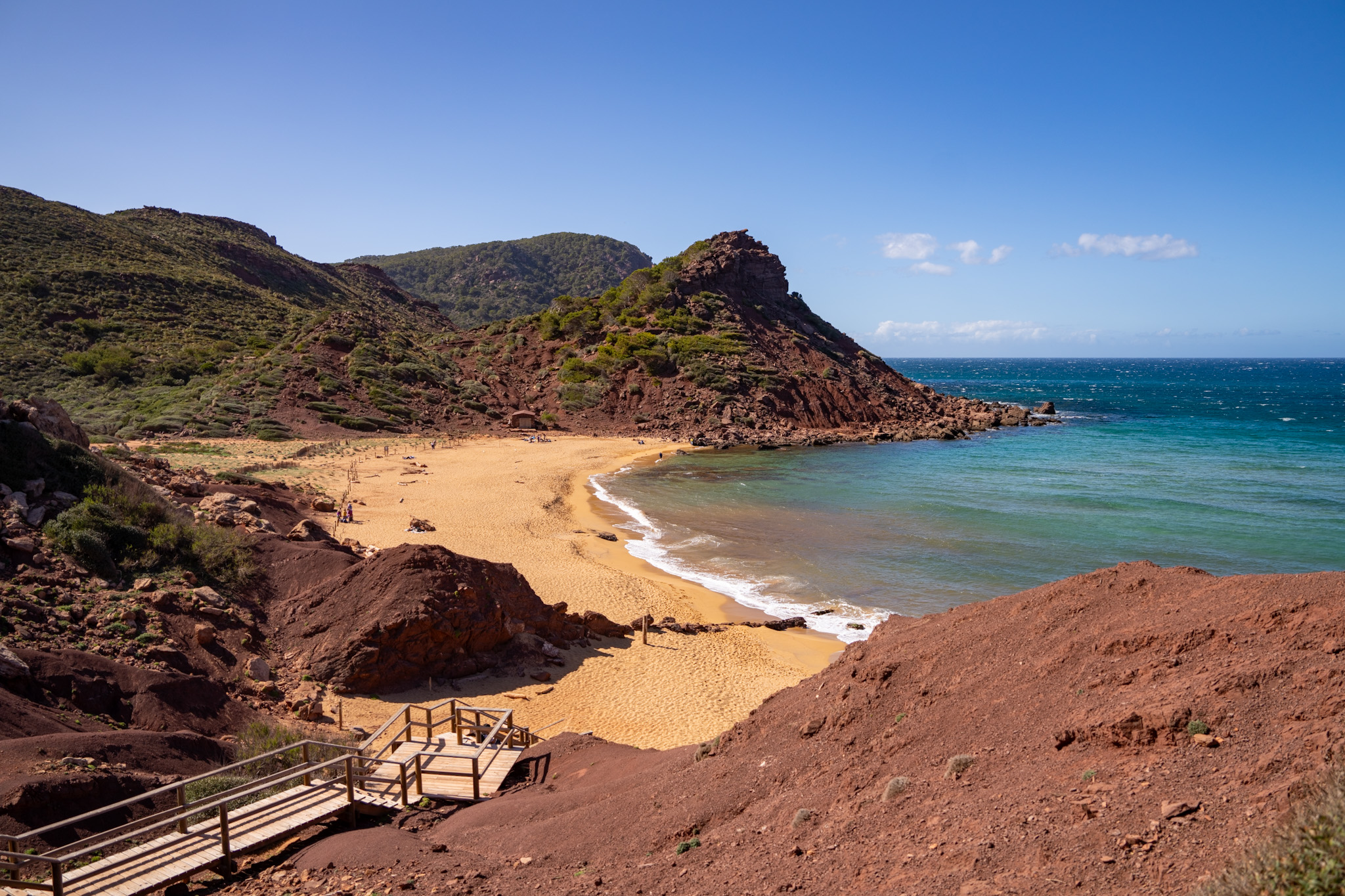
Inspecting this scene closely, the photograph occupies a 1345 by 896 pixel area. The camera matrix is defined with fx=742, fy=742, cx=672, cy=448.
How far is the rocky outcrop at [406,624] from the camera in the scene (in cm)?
1366

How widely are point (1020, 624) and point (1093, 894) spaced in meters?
4.68

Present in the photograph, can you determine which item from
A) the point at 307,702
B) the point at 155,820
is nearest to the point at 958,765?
the point at 155,820

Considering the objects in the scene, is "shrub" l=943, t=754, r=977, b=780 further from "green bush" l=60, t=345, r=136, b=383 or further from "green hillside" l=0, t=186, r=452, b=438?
"green bush" l=60, t=345, r=136, b=383

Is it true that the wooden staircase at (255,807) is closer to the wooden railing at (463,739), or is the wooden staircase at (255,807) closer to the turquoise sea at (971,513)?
the wooden railing at (463,739)

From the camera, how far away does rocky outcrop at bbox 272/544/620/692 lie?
13.7m

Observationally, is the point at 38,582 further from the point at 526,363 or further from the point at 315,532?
the point at 526,363

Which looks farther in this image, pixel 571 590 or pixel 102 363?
pixel 102 363

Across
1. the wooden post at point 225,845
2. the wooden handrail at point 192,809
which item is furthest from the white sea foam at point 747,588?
the wooden post at point 225,845

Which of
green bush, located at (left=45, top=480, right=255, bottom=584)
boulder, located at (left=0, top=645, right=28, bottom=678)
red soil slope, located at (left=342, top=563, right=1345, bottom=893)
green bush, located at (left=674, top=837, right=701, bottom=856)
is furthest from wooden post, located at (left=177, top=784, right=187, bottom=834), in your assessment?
green bush, located at (left=45, top=480, right=255, bottom=584)

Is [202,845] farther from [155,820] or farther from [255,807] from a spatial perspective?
[255,807]

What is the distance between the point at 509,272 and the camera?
140 metres

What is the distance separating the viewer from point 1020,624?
874cm

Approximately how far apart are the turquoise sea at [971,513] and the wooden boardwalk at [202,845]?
40.5 feet

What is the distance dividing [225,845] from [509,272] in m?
140
